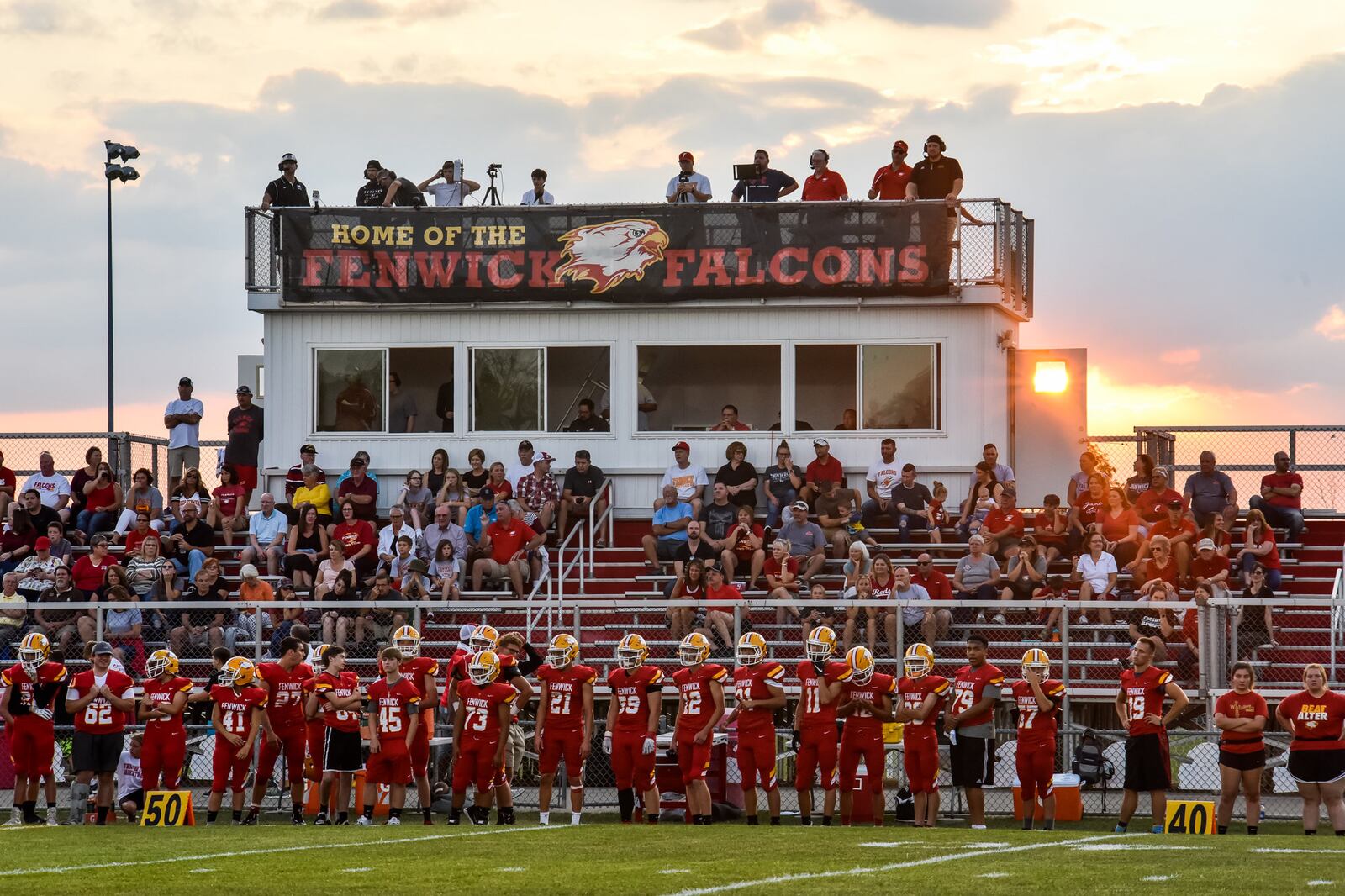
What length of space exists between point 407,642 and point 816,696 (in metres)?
3.64

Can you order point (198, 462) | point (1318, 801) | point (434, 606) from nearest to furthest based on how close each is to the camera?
1. point (1318, 801)
2. point (434, 606)
3. point (198, 462)

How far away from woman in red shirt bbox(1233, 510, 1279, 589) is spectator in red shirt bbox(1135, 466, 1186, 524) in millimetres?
815

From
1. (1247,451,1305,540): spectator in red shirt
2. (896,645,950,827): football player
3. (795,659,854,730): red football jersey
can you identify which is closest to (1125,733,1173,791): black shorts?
(896,645,950,827): football player

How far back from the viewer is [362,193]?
23.1 metres

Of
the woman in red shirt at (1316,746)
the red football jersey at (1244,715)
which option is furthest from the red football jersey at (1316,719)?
the red football jersey at (1244,715)

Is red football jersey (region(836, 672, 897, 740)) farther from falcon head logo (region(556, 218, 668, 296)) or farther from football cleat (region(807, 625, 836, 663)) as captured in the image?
falcon head logo (region(556, 218, 668, 296))

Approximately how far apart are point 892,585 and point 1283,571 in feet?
16.0

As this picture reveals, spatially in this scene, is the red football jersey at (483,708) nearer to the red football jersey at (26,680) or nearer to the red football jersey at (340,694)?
the red football jersey at (340,694)

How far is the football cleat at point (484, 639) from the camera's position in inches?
650

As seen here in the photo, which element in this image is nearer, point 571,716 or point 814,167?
point 571,716

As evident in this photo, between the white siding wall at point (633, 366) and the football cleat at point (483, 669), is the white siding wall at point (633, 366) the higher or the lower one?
the higher one

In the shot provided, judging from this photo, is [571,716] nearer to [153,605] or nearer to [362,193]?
[153,605]

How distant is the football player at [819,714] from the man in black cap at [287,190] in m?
10.3

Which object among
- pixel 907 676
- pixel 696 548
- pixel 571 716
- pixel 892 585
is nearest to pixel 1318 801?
pixel 907 676
